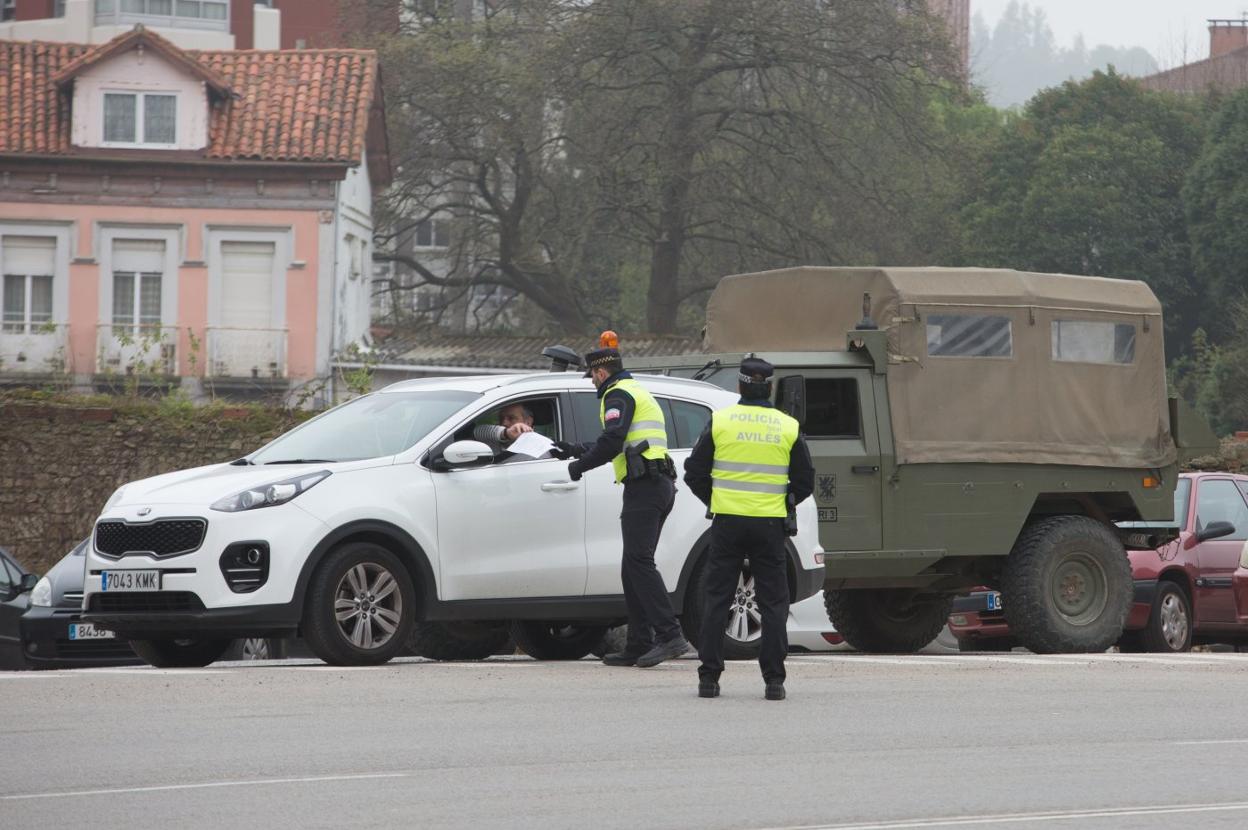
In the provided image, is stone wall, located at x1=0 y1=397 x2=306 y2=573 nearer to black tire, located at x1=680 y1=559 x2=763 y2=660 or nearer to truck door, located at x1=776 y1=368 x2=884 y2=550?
truck door, located at x1=776 y1=368 x2=884 y2=550

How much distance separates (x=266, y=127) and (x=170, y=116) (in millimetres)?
1968

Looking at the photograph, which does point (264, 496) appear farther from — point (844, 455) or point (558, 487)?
point (844, 455)

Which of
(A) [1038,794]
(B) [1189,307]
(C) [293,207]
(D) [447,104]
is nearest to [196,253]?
(C) [293,207]

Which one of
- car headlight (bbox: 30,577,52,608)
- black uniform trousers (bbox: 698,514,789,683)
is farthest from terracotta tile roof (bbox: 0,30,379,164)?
black uniform trousers (bbox: 698,514,789,683)

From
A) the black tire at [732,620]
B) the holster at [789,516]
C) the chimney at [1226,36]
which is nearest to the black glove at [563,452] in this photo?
the black tire at [732,620]

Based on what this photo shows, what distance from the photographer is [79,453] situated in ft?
77.6

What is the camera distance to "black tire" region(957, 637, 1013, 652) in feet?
63.7

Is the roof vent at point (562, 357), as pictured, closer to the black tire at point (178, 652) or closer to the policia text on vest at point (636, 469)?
the policia text on vest at point (636, 469)

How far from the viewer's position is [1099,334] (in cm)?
1686

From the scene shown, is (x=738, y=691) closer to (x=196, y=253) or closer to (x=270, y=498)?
(x=270, y=498)

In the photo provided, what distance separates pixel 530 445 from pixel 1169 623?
289 inches

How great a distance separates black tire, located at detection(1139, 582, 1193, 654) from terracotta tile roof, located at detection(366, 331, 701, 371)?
2447 cm

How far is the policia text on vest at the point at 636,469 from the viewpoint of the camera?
12.8 metres

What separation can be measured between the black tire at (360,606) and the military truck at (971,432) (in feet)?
10.6
